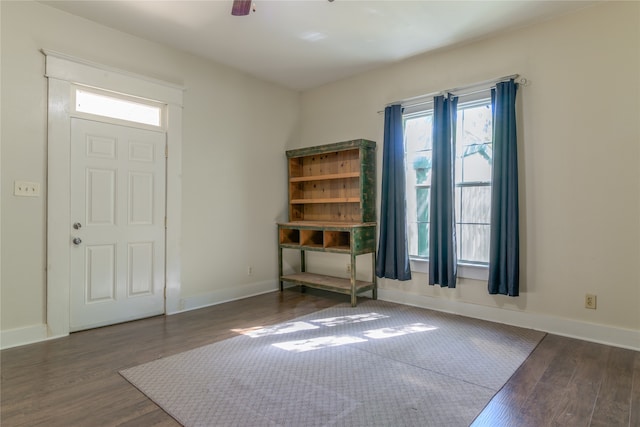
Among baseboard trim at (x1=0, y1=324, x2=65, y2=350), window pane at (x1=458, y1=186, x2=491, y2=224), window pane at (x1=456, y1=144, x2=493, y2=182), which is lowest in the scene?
baseboard trim at (x1=0, y1=324, x2=65, y2=350)

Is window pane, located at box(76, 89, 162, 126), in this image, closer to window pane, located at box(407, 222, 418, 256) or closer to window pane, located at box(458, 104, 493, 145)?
window pane, located at box(407, 222, 418, 256)

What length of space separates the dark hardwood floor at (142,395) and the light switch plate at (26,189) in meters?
1.25

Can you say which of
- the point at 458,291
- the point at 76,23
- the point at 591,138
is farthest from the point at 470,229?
the point at 76,23

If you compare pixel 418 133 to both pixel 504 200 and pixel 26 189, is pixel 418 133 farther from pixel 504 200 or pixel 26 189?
pixel 26 189

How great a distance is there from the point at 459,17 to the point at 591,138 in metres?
1.56

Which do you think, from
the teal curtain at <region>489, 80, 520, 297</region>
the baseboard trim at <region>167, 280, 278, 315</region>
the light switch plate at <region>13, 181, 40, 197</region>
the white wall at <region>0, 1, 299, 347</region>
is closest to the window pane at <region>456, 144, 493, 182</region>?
the teal curtain at <region>489, 80, 520, 297</region>

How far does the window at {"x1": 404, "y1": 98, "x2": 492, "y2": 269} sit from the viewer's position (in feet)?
12.2

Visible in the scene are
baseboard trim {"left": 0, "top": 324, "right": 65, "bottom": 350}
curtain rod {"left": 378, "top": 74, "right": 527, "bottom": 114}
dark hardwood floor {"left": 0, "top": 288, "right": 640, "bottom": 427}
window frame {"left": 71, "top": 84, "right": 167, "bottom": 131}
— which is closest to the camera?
dark hardwood floor {"left": 0, "top": 288, "right": 640, "bottom": 427}

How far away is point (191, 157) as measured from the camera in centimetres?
412

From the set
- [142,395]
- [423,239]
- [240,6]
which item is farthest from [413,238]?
[142,395]

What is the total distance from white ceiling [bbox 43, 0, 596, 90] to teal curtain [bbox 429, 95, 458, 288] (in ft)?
2.45

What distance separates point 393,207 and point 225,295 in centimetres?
229

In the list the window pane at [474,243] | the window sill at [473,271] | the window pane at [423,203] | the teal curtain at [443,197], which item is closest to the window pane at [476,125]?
the teal curtain at [443,197]

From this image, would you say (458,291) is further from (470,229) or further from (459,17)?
(459,17)
